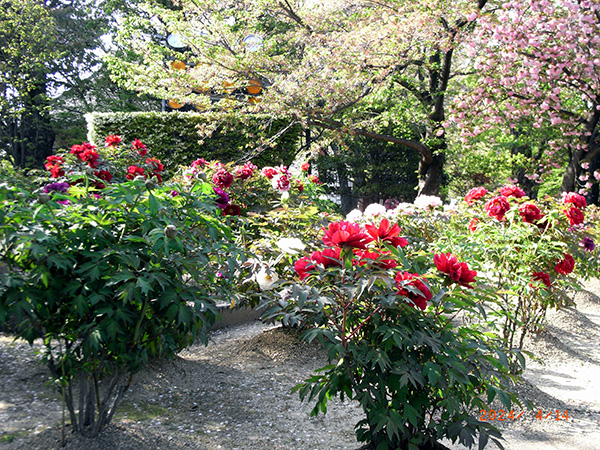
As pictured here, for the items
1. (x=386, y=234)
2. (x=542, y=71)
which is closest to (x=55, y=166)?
(x=386, y=234)

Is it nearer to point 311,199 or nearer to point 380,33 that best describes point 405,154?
point 380,33

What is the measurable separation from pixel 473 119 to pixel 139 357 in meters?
9.11

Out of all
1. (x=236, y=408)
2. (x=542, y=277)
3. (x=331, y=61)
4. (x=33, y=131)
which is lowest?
(x=236, y=408)

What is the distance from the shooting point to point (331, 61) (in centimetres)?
877

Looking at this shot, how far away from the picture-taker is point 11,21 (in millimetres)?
12984

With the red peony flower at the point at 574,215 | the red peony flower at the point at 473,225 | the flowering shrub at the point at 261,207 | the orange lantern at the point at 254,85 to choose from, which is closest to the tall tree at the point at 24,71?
the orange lantern at the point at 254,85

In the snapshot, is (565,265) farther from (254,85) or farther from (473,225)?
(254,85)

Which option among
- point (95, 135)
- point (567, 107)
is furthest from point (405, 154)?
point (95, 135)

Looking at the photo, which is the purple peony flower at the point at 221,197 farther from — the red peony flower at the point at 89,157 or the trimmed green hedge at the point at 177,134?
the trimmed green hedge at the point at 177,134

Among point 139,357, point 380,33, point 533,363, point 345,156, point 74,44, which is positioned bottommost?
point 533,363

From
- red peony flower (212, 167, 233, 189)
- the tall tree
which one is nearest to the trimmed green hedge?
the tall tree

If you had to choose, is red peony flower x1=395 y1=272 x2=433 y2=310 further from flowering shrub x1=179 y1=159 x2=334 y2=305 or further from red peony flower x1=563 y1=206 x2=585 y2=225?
red peony flower x1=563 y1=206 x2=585 y2=225

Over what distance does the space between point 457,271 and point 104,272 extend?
1.41 meters

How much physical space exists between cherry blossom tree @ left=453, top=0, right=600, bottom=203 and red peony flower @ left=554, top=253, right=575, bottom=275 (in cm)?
586
